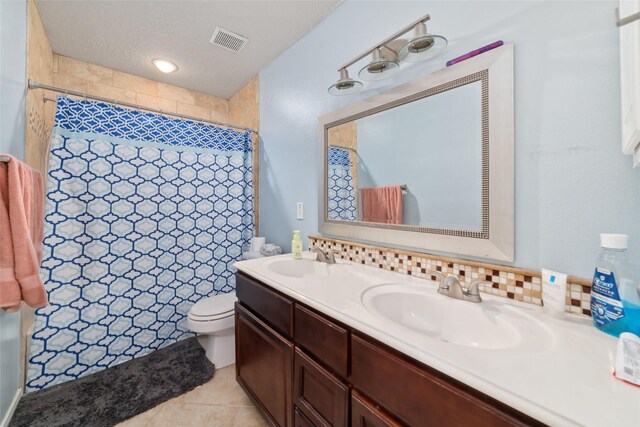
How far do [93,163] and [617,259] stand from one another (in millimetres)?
2500

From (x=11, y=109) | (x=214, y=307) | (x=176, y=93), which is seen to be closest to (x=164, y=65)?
(x=176, y=93)

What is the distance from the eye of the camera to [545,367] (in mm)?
518

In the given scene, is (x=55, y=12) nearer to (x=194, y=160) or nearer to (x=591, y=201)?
(x=194, y=160)

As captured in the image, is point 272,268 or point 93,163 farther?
point 93,163

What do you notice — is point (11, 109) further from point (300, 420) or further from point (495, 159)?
point (495, 159)

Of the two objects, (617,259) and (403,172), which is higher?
(403,172)

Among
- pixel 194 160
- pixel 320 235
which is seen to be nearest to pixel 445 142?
pixel 320 235

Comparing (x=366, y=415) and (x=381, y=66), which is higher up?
(x=381, y=66)

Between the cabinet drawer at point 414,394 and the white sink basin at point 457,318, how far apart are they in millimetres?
128

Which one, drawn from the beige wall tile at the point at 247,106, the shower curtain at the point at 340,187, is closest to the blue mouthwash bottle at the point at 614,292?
the shower curtain at the point at 340,187

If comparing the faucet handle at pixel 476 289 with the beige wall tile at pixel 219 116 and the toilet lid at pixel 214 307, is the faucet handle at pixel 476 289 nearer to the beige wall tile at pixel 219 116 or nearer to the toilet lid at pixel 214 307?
the toilet lid at pixel 214 307

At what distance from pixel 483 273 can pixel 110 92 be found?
3157 millimetres

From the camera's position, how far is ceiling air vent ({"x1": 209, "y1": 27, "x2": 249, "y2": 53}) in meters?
1.85

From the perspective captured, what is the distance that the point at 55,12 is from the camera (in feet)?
5.41
